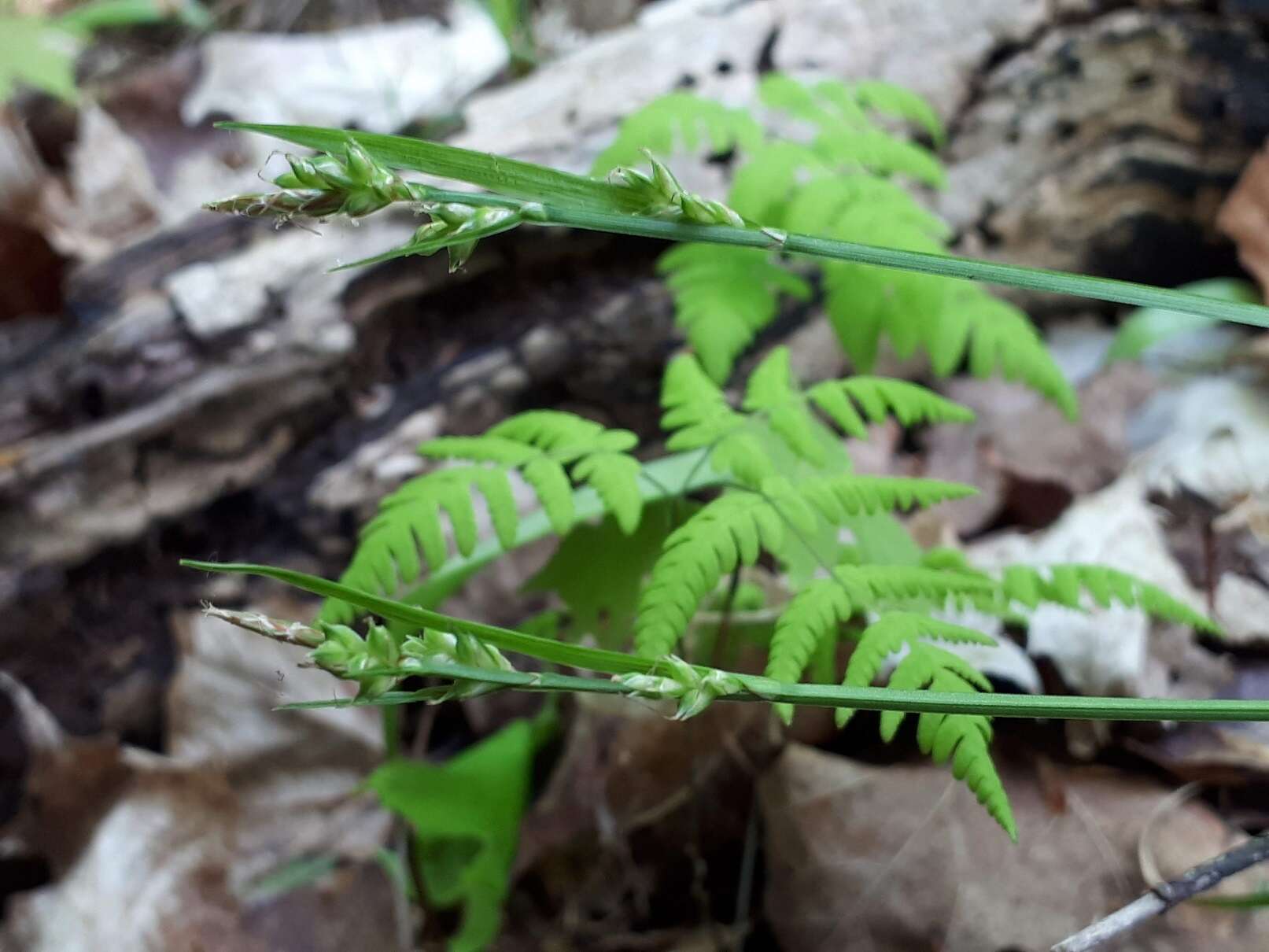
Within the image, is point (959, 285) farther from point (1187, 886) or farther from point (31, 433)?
point (31, 433)

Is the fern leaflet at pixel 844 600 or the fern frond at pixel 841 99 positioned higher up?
the fern frond at pixel 841 99

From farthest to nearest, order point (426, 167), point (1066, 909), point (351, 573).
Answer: point (1066, 909) < point (351, 573) < point (426, 167)

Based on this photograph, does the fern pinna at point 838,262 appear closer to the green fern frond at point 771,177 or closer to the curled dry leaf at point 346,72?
the green fern frond at point 771,177

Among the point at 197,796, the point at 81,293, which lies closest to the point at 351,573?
the point at 197,796

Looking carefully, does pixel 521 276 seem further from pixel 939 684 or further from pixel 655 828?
pixel 939 684

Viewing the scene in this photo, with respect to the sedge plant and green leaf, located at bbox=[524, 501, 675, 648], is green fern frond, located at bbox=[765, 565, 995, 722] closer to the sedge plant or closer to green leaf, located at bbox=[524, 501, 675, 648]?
the sedge plant

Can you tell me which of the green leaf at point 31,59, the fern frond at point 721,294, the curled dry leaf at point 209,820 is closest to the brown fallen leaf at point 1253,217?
the fern frond at point 721,294

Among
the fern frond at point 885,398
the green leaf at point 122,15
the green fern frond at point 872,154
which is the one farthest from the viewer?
the green leaf at point 122,15

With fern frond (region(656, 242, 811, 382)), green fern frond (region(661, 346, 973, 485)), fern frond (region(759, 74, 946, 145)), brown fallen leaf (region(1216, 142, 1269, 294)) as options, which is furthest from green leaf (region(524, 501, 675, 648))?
brown fallen leaf (region(1216, 142, 1269, 294))
